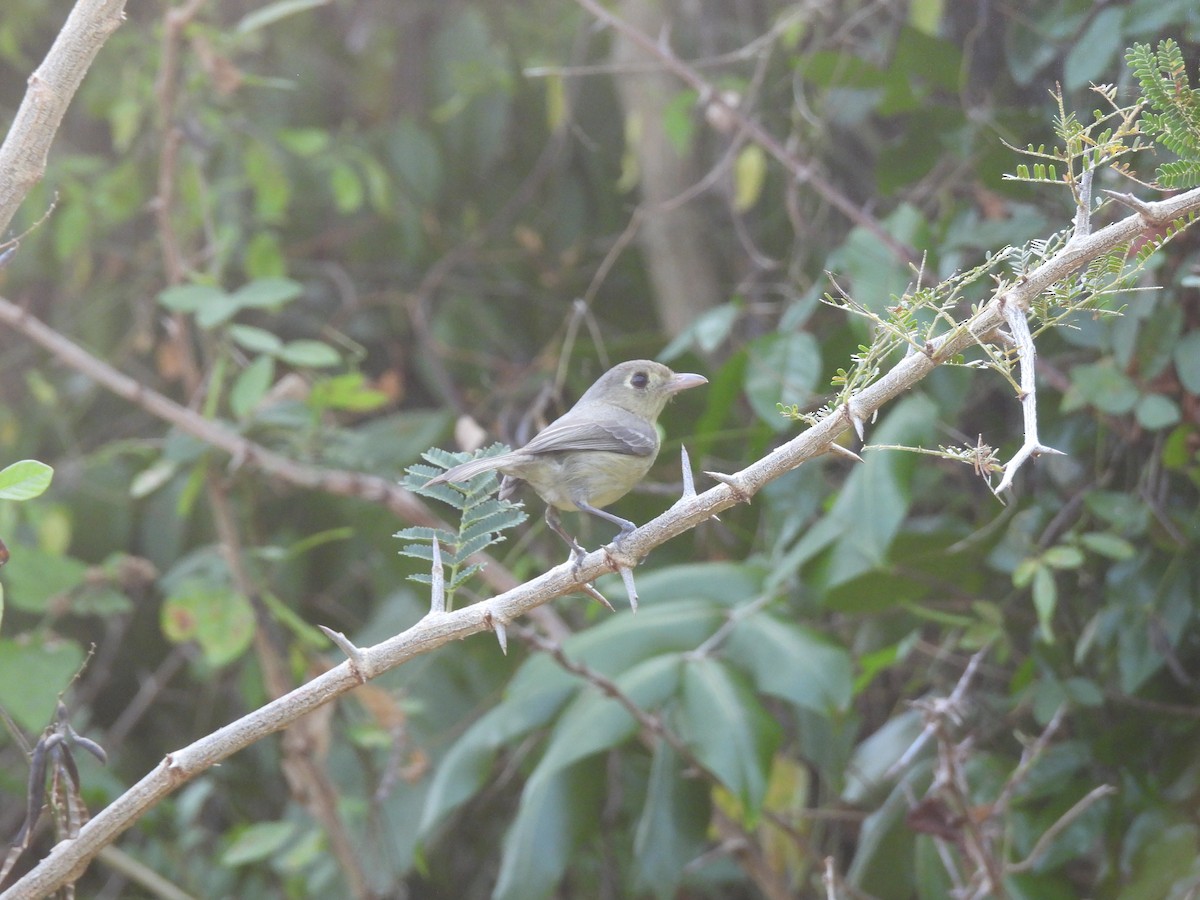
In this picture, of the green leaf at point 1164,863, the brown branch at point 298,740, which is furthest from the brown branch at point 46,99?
the green leaf at point 1164,863

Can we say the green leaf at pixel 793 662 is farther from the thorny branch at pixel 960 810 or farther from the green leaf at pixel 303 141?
the green leaf at pixel 303 141

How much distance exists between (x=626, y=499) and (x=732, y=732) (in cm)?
99

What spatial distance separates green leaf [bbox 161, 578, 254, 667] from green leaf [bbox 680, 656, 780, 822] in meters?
1.41

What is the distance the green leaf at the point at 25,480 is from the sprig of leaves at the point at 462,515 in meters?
0.44

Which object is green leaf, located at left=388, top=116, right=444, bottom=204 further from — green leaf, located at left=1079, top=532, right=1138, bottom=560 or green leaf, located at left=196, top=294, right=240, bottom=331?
green leaf, located at left=1079, top=532, right=1138, bottom=560

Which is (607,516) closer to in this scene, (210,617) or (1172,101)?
(1172,101)

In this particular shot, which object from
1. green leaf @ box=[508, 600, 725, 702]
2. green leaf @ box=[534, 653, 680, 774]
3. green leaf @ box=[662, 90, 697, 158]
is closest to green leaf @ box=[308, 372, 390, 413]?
green leaf @ box=[508, 600, 725, 702]

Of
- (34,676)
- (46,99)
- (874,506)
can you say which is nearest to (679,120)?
(874,506)

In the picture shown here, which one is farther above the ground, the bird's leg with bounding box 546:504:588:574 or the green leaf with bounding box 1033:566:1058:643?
the bird's leg with bounding box 546:504:588:574

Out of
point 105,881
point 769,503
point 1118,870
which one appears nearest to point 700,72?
point 769,503

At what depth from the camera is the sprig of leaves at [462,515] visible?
1677 mm

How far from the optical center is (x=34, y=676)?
3.41 metres

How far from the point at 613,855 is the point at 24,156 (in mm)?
3288

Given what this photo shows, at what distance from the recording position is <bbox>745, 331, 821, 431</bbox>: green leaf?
3137 mm
